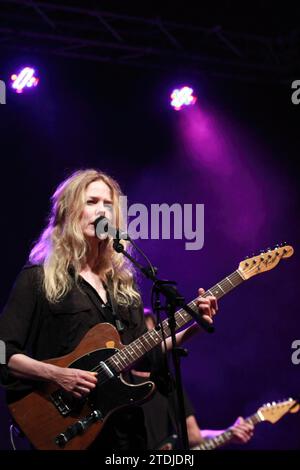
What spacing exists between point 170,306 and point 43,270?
0.76 metres

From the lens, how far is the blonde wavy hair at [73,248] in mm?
3373

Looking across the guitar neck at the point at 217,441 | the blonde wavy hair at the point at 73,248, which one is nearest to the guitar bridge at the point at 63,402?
Answer: the blonde wavy hair at the point at 73,248

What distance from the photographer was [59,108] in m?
6.76

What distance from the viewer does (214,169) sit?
7535mm

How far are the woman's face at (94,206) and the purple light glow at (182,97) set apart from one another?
4.02m

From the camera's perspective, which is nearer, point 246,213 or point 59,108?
point 59,108

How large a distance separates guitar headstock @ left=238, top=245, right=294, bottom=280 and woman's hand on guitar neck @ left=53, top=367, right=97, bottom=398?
94 centimetres

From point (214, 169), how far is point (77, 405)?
4.74 metres

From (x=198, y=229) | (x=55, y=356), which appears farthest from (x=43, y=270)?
(x=198, y=229)

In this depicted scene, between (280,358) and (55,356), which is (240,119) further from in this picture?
(55,356)

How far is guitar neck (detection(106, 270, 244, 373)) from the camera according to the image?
322 cm

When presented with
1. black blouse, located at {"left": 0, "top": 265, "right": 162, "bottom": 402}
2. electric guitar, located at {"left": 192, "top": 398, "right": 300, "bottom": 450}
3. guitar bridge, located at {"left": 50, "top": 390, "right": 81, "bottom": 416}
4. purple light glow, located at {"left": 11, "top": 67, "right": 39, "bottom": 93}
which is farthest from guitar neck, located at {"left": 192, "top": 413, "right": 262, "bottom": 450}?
purple light glow, located at {"left": 11, "top": 67, "right": 39, "bottom": 93}

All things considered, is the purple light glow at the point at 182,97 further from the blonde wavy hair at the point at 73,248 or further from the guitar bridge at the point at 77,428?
the guitar bridge at the point at 77,428

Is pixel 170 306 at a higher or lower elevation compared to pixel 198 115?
lower
